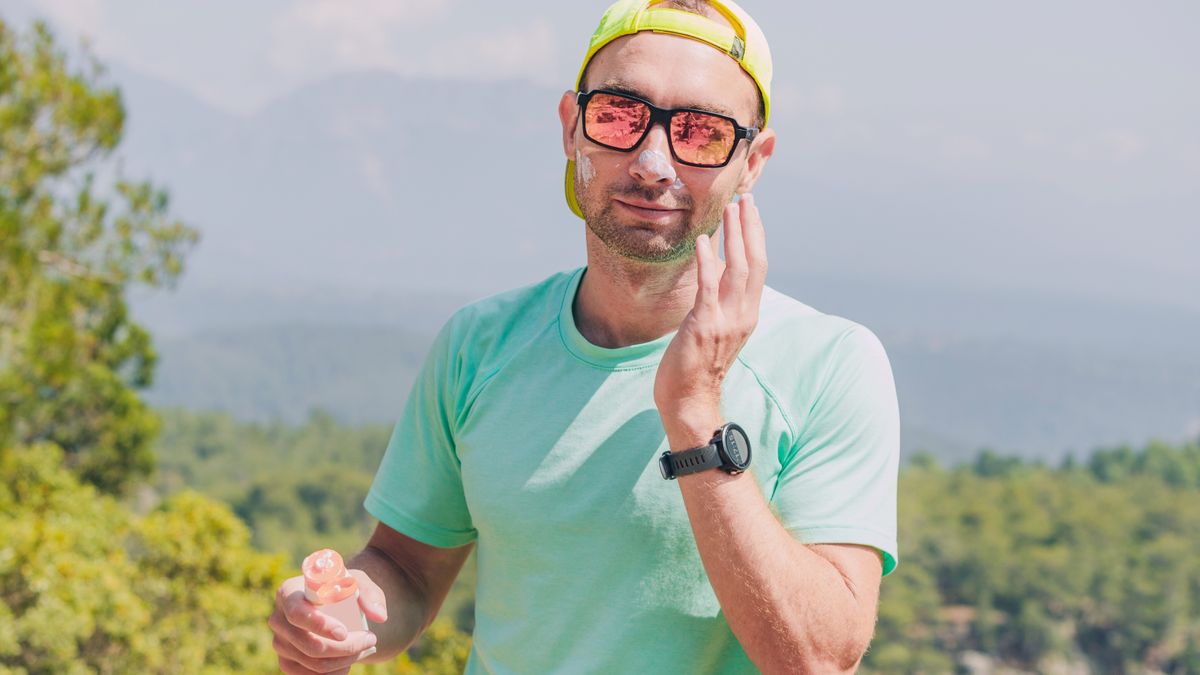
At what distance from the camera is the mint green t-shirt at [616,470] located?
190 cm

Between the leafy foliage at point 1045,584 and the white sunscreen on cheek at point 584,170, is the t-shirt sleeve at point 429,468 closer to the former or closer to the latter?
the white sunscreen on cheek at point 584,170

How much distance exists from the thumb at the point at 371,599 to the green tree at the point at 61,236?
18347 millimetres

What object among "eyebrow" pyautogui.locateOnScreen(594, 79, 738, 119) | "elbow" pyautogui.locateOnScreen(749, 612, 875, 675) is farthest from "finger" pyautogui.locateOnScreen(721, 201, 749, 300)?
"elbow" pyautogui.locateOnScreen(749, 612, 875, 675)

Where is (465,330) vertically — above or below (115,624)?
above

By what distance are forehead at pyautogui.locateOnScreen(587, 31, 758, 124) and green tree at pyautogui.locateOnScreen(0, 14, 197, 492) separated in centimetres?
1865

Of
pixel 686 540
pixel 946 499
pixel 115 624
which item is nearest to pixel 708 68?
pixel 686 540

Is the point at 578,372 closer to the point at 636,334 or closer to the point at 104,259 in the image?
the point at 636,334

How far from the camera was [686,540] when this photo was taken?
1.93 metres

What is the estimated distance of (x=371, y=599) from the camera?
6.88ft

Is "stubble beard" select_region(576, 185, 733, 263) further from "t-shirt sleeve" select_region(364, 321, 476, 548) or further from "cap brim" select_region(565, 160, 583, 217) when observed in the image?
"t-shirt sleeve" select_region(364, 321, 476, 548)

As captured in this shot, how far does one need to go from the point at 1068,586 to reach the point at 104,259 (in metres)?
70.0

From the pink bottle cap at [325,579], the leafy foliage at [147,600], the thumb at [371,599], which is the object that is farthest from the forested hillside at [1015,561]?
the pink bottle cap at [325,579]

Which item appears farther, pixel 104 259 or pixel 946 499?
pixel 946 499

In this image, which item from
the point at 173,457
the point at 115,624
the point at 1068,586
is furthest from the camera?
the point at 173,457
